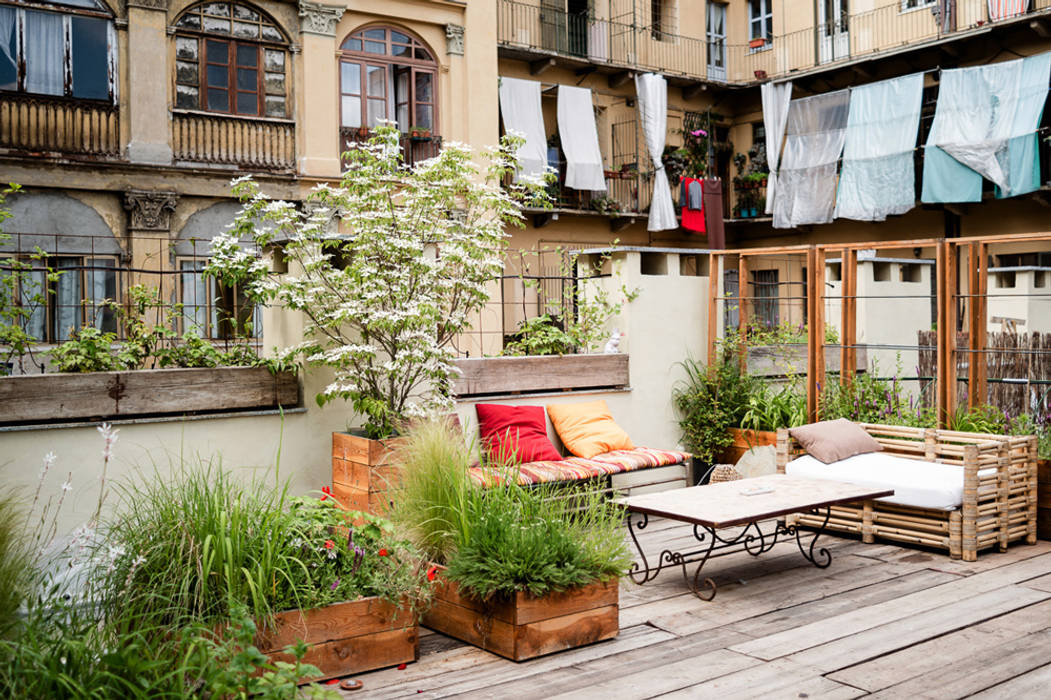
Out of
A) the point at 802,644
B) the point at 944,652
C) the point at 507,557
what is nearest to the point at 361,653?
the point at 507,557

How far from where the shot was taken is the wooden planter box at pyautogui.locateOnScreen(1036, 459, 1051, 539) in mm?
6113

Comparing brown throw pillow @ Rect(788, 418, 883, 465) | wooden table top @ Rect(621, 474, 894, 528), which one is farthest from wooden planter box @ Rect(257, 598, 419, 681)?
brown throw pillow @ Rect(788, 418, 883, 465)

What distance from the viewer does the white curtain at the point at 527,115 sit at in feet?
50.1

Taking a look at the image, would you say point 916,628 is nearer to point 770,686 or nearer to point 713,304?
point 770,686

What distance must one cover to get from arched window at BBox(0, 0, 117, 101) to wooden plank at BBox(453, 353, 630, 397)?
772 cm

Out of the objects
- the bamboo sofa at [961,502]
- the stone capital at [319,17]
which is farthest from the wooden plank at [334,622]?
the stone capital at [319,17]

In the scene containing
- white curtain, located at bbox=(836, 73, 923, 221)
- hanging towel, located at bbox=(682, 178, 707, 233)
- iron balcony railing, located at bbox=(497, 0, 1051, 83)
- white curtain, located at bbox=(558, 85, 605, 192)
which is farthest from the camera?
hanging towel, located at bbox=(682, 178, 707, 233)

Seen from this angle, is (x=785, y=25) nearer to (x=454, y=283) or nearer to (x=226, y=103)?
(x=226, y=103)

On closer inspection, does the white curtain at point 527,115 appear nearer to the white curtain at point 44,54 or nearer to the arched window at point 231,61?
the arched window at point 231,61

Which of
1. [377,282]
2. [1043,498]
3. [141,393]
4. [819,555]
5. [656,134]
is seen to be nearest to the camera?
[141,393]

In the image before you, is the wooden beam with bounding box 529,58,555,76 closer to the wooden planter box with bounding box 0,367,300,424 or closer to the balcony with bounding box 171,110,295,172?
the balcony with bounding box 171,110,295,172

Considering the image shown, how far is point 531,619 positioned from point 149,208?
959 cm

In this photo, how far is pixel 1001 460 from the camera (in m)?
5.78

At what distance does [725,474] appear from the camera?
743cm
